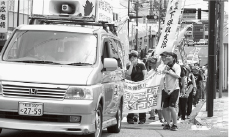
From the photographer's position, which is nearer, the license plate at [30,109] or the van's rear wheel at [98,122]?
the license plate at [30,109]

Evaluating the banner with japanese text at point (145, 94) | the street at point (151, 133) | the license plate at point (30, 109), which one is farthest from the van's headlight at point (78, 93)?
the banner with japanese text at point (145, 94)

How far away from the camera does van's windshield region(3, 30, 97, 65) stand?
9.66 m

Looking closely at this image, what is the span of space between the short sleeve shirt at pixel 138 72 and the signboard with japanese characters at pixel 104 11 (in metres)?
2.77

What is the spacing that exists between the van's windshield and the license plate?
3.55ft

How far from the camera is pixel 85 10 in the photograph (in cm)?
1128

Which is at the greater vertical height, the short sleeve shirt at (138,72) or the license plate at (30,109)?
the short sleeve shirt at (138,72)

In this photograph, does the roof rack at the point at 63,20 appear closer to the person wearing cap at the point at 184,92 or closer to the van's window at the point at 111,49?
the van's window at the point at 111,49

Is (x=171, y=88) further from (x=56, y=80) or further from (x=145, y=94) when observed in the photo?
(x=56, y=80)

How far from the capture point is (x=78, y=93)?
8820mm

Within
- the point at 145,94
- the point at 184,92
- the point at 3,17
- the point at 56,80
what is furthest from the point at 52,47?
the point at 3,17

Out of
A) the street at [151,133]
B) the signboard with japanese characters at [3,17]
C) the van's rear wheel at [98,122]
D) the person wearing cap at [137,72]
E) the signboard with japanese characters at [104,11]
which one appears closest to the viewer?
the van's rear wheel at [98,122]

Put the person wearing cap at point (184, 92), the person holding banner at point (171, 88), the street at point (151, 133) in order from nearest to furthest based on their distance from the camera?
1. the street at point (151, 133)
2. the person holding banner at point (171, 88)
3. the person wearing cap at point (184, 92)

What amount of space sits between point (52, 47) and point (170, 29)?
7.19 m

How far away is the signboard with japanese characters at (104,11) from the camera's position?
37.6 ft
